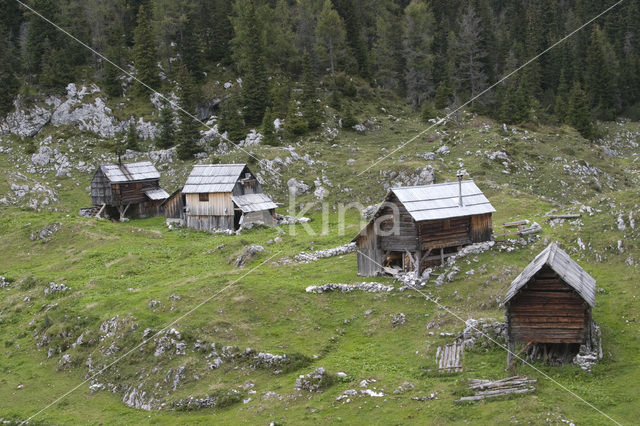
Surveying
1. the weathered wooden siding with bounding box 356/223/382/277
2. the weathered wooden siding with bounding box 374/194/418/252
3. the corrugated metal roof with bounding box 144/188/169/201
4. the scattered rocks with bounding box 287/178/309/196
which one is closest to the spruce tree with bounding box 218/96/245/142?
the corrugated metal roof with bounding box 144/188/169/201

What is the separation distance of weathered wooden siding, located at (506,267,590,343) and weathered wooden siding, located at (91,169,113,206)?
52.1 metres

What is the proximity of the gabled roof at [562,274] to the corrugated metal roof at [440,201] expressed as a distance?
11253 millimetres

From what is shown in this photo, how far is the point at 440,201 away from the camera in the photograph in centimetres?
4112

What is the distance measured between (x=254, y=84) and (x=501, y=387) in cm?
6815

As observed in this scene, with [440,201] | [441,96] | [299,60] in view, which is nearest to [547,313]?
[440,201]

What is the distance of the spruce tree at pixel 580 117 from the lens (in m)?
81.6

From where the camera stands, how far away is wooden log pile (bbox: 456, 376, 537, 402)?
25.6m

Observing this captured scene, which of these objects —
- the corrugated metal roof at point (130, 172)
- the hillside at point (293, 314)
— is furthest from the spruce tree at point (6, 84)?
the corrugated metal roof at point (130, 172)

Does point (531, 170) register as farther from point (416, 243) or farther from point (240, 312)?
point (240, 312)

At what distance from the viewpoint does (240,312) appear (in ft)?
121

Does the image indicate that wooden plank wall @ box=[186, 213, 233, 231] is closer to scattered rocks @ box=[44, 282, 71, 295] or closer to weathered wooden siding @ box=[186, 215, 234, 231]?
weathered wooden siding @ box=[186, 215, 234, 231]

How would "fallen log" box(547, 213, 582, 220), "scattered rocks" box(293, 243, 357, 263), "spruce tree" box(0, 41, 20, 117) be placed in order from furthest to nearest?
"spruce tree" box(0, 41, 20, 117), "scattered rocks" box(293, 243, 357, 263), "fallen log" box(547, 213, 582, 220)

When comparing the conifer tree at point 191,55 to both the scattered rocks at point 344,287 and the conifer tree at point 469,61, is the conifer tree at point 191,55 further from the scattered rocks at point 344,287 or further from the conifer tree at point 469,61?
the scattered rocks at point 344,287

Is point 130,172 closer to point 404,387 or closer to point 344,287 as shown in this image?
point 344,287
